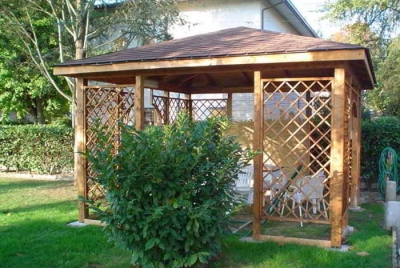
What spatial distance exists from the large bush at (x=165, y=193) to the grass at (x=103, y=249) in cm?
63

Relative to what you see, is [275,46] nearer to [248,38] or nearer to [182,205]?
[248,38]

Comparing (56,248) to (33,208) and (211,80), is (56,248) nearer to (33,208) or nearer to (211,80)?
(33,208)

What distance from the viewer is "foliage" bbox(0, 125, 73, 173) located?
462 inches

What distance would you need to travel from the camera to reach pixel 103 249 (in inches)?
206

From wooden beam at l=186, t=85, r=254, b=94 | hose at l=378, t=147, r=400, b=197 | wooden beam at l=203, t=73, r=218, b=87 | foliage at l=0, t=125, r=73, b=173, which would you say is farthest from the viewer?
foliage at l=0, t=125, r=73, b=173

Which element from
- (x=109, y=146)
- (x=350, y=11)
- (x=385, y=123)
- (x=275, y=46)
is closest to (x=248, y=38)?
(x=275, y=46)

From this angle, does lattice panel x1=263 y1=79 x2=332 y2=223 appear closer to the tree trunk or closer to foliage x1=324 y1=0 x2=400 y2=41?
foliage x1=324 y1=0 x2=400 y2=41

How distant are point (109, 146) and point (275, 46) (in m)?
2.70

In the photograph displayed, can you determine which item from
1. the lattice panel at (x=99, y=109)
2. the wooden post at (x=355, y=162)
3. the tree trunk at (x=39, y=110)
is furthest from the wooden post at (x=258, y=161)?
the tree trunk at (x=39, y=110)

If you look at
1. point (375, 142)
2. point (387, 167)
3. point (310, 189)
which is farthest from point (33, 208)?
point (375, 142)

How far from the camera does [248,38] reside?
6.52m

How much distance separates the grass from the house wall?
7170 millimetres

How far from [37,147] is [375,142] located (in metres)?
9.00

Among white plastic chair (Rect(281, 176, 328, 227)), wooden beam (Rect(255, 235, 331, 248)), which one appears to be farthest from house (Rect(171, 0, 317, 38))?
wooden beam (Rect(255, 235, 331, 248))
